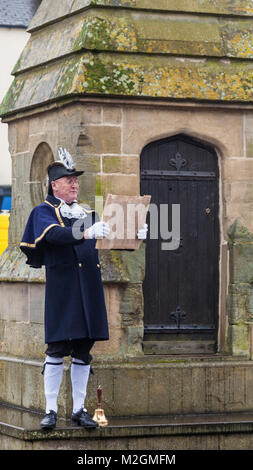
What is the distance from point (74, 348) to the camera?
995cm

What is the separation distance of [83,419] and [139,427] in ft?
1.53

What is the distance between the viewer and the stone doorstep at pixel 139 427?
980cm

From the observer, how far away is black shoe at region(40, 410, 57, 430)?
32.1 ft

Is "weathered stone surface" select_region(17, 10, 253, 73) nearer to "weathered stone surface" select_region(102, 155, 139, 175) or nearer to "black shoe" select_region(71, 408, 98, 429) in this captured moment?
"weathered stone surface" select_region(102, 155, 139, 175)

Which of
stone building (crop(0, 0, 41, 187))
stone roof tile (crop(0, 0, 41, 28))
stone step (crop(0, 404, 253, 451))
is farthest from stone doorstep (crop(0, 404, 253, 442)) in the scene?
stone roof tile (crop(0, 0, 41, 28))

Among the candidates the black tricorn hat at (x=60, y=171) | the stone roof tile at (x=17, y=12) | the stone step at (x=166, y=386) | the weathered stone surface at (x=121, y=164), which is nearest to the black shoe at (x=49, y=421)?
the stone step at (x=166, y=386)

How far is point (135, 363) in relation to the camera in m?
10.8

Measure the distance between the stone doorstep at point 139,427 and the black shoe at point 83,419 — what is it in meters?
0.05

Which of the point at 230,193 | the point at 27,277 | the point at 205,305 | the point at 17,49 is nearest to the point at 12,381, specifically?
the point at 27,277

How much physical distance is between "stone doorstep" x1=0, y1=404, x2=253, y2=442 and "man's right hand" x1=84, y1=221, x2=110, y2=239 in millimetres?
1606

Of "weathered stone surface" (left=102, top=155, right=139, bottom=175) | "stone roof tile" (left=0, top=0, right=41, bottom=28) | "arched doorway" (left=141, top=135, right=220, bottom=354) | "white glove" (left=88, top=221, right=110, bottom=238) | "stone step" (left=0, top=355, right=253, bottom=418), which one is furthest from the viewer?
"stone roof tile" (left=0, top=0, right=41, bottom=28)

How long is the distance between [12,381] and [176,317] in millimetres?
1717

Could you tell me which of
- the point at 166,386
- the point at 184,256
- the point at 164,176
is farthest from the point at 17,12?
the point at 166,386
